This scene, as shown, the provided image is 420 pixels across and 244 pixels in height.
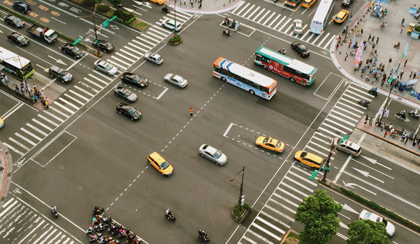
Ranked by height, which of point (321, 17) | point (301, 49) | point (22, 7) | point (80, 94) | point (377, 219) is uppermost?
point (321, 17)

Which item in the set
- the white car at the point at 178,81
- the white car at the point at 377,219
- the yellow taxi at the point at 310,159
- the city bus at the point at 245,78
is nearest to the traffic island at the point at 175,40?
the white car at the point at 178,81

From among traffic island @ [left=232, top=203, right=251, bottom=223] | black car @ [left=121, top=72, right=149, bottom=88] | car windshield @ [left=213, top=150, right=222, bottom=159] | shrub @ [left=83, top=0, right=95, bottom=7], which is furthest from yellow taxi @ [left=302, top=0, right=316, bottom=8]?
traffic island @ [left=232, top=203, right=251, bottom=223]

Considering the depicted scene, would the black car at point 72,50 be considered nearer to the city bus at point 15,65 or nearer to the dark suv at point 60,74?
the dark suv at point 60,74

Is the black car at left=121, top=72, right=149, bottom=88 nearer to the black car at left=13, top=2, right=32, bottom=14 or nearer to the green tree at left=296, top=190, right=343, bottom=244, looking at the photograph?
the black car at left=13, top=2, right=32, bottom=14

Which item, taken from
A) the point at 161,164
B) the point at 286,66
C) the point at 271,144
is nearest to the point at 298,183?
the point at 271,144

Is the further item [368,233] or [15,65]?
[15,65]

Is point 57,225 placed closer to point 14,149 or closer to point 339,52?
point 14,149

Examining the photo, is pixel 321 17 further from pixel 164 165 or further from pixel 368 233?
pixel 368 233
